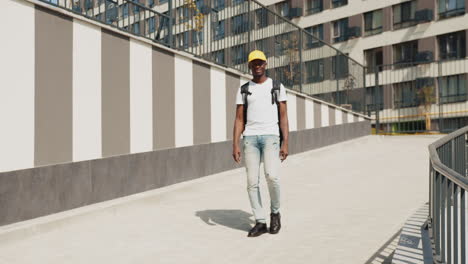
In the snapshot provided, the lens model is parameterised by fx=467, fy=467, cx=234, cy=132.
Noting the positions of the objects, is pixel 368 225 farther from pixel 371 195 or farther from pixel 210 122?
pixel 210 122

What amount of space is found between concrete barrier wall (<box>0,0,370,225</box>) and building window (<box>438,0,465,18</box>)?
29012mm

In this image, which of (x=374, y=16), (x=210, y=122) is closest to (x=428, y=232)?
(x=210, y=122)

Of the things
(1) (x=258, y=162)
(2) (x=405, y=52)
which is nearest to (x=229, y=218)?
(1) (x=258, y=162)

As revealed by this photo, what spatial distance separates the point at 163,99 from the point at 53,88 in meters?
2.24

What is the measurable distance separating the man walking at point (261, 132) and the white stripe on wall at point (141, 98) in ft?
9.28

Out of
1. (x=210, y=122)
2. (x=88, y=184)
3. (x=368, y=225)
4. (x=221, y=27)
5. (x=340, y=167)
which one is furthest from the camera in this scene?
(x=340, y=167)

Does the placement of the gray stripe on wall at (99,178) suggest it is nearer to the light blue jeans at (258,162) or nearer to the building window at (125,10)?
the building window at (125,10)

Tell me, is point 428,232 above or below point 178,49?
below

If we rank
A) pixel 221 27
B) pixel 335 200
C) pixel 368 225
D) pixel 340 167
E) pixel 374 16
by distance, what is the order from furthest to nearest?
pixel 374 16 < pixel 340 167 < pixel 221 27 < pixel 335 200 < pixel 368 225

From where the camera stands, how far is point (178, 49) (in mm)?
8484

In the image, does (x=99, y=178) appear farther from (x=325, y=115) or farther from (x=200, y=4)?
(x=325, y=115)

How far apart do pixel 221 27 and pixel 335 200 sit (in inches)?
186

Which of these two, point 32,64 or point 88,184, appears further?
point 88,184

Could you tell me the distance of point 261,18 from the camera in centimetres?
1134
